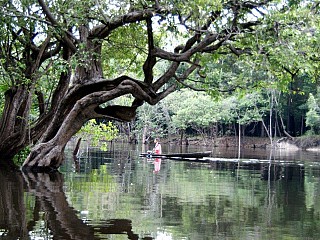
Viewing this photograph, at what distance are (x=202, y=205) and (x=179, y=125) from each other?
176 feet

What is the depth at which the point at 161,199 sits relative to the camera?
12.9 metres

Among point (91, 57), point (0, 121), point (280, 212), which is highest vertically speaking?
point (91, 57)

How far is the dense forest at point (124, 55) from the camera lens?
13.0 metres

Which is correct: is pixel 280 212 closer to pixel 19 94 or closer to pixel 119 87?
pixel 119 87

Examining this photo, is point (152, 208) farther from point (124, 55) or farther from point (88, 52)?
point (124, 55)

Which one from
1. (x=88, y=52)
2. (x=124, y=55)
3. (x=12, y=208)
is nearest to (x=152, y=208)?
(x=12, y=208)

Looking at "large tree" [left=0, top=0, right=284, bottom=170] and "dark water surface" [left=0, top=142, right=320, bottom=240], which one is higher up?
"large tree" [left=0, top=0, right=284, bottom=170]

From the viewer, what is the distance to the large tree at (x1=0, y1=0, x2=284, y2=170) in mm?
13930

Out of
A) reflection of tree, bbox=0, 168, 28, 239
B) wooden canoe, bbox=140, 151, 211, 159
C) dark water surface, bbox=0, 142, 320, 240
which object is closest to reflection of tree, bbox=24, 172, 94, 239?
dark water surface, bbox=0, 142, 320, 240

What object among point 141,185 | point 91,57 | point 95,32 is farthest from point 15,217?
point 95,32

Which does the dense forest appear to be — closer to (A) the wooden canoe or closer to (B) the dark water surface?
(B) the dark water surface

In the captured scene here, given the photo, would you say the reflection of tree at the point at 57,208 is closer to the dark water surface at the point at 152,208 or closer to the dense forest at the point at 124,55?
the dark water surface at the point at 152,208

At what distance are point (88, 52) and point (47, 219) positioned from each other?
695 centimetres

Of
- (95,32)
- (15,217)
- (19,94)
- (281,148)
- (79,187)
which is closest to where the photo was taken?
(15,217)
